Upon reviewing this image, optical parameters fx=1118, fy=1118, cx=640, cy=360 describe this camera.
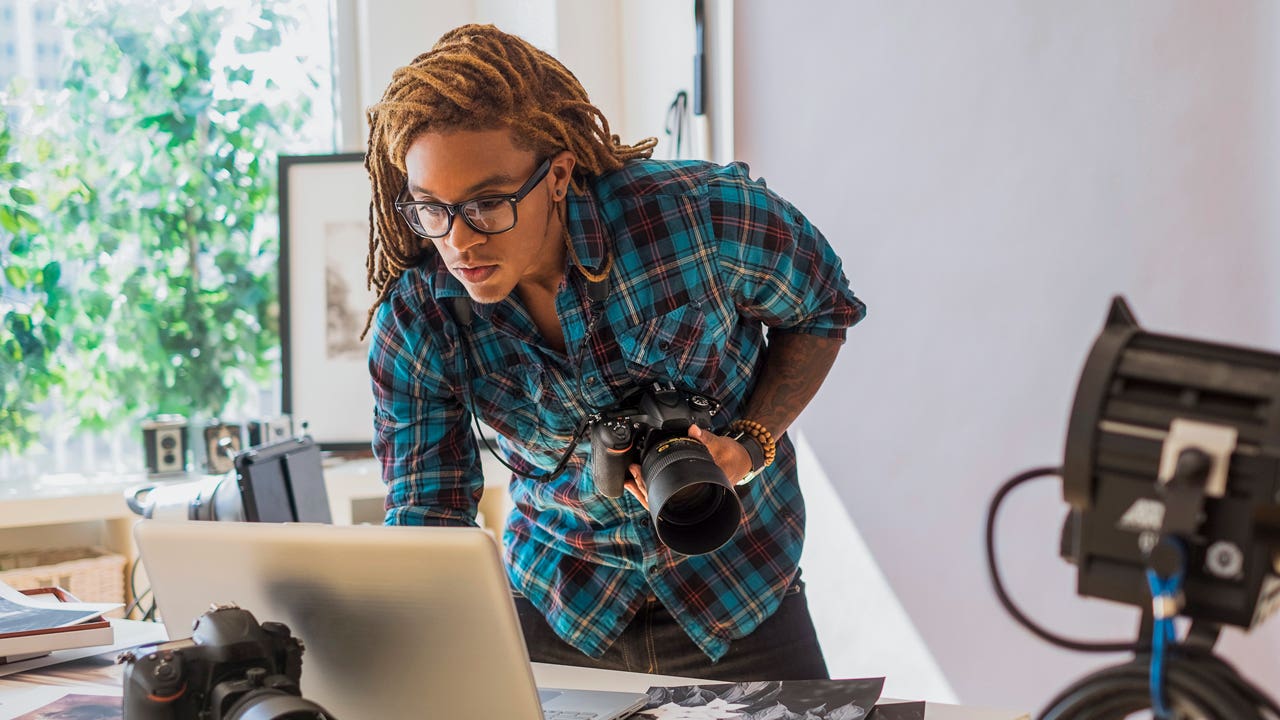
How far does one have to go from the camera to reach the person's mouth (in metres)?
1.19

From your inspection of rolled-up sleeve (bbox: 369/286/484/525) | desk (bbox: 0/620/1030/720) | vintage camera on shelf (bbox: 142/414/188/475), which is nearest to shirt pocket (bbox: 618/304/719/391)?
rolled-up sleeve (bbox: 369/286/484/525)

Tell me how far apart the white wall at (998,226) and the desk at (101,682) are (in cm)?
66

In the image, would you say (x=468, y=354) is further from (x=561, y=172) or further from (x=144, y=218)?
(x=144, y=218)

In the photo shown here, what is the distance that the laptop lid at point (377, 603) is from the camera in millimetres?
873

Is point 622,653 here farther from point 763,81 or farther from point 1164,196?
point 763,81

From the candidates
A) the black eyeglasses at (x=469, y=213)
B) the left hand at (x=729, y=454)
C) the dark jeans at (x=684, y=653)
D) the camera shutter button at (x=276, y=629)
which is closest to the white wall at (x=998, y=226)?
the dark jeans at (x=684, y=653)

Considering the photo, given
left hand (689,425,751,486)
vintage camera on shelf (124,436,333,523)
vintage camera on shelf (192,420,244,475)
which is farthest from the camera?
vintage camera on shelf (192,420,244,475)

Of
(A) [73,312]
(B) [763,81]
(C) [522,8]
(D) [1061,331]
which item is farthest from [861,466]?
(A) [73,312]

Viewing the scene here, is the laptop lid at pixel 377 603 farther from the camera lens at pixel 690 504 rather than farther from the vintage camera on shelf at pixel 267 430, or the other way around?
the vintage camera on shelf at pixel 267 430

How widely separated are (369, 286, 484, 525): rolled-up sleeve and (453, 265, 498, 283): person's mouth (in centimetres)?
16

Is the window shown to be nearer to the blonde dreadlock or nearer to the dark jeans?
the blonde dreadlock

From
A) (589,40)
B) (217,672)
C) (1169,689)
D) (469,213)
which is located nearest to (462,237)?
(469,213)

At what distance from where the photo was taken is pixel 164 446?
2797mm

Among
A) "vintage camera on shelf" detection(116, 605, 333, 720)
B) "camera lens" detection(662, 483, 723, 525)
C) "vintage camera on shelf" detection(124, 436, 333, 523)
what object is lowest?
"vintage camera on shelf" detection(124, 436, 333, 523)
